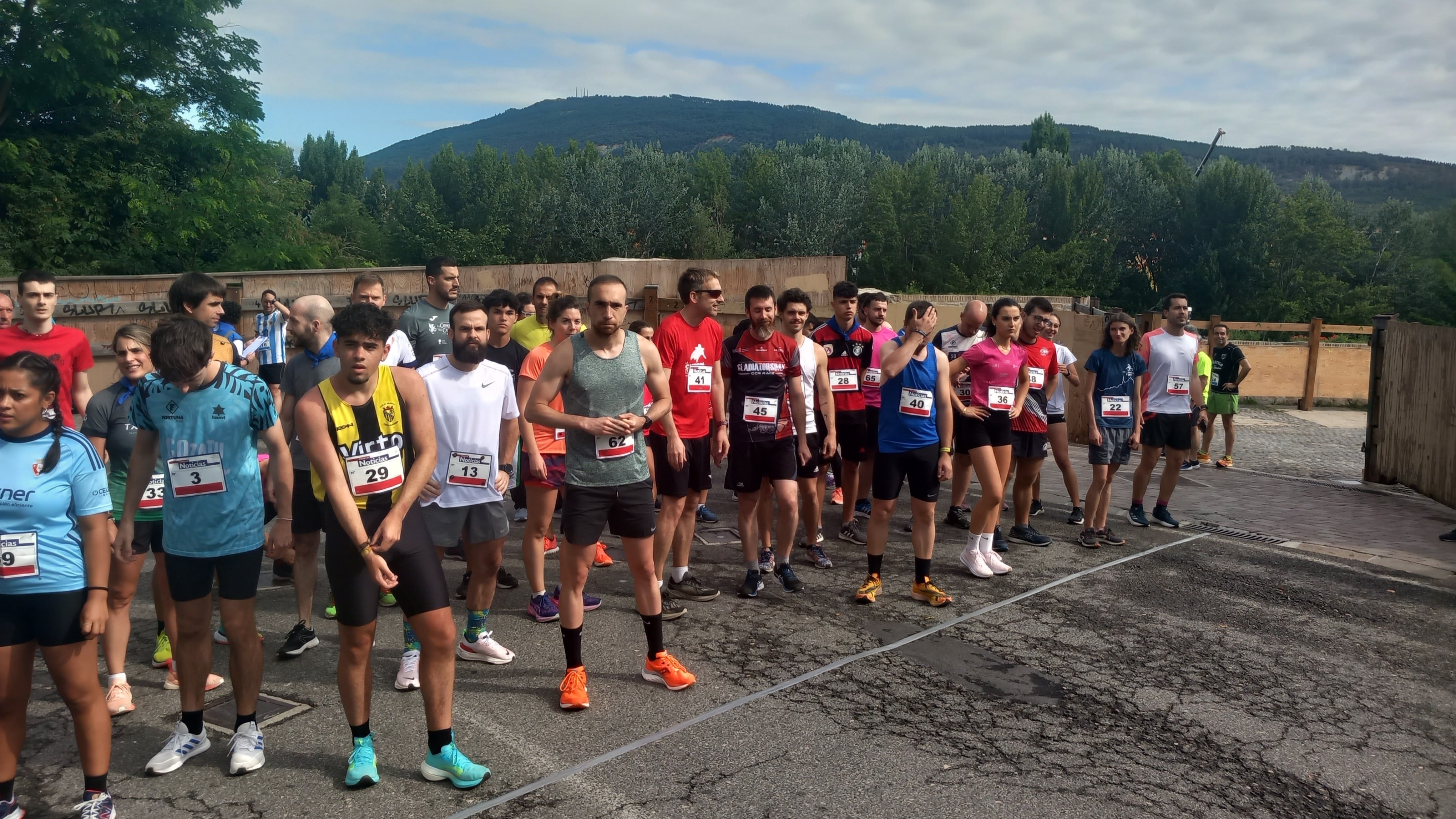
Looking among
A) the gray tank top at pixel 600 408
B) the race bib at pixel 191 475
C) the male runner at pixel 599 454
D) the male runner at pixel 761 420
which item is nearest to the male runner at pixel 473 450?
the male runner at pixel 599 454

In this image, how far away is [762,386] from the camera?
234 inches

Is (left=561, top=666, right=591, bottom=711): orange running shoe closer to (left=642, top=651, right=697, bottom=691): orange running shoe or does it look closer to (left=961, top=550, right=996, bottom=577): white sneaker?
(left=642, top=651, right=697, bottom=691): orange running shoe

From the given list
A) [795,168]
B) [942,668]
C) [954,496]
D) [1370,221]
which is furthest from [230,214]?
[1370,221]

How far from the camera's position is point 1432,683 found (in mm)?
4812

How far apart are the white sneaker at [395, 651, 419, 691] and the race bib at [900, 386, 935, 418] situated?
3111 millimetres

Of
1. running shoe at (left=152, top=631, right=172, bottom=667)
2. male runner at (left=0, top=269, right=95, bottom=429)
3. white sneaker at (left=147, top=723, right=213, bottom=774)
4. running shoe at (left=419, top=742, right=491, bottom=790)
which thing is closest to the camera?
running shoe at (left=419, top=742, right=491, bottom=790)

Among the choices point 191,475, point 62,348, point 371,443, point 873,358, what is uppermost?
point 62,348

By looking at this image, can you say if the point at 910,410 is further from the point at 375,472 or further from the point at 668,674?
the point at 375,472

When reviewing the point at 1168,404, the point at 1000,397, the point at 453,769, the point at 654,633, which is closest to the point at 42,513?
the point at 453,769

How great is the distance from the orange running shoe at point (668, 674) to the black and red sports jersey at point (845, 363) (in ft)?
10.2

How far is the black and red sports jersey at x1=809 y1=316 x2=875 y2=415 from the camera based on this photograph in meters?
7.24

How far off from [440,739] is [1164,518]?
6686 millimetres

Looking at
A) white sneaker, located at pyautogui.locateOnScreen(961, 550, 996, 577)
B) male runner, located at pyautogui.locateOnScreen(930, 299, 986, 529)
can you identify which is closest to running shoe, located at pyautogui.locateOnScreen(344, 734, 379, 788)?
white sneaker, located at pyautogui.locateOnScreen(961, 550, 996, 577)

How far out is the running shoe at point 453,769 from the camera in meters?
3.53
